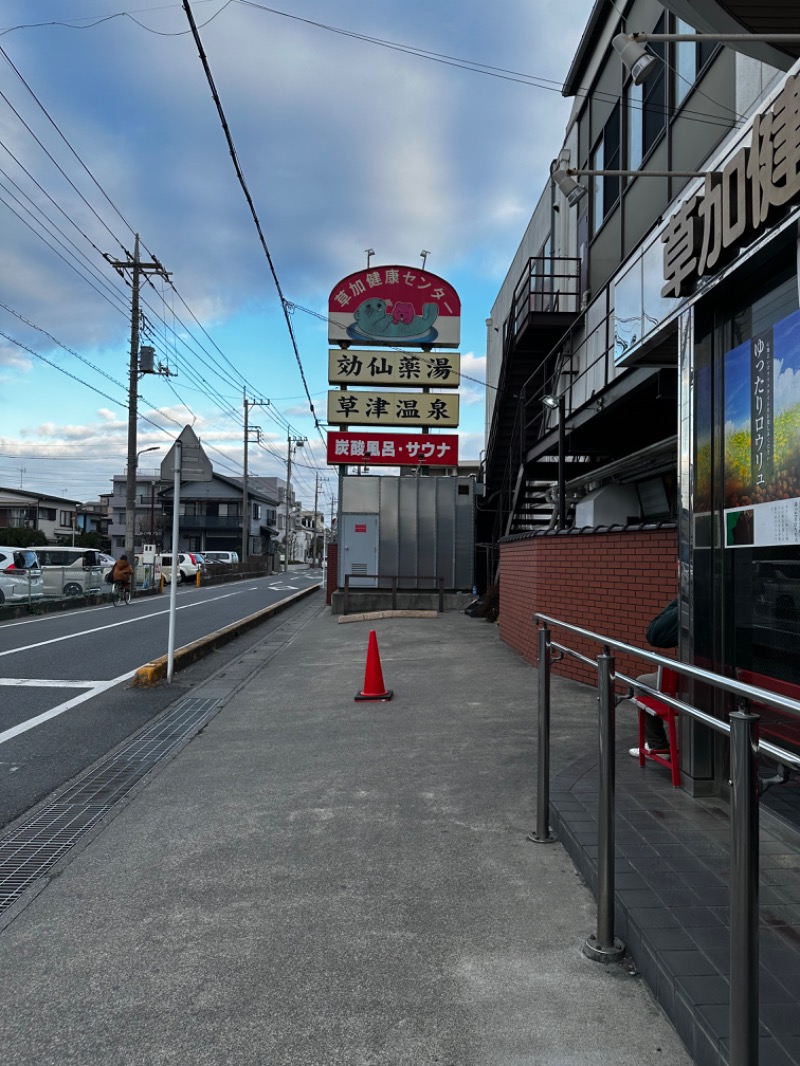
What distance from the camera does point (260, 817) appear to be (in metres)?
4.73

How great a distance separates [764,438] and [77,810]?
15.6ft

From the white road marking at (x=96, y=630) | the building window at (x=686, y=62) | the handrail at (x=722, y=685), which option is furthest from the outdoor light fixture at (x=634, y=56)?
the white road marking at (x=96, y=630)

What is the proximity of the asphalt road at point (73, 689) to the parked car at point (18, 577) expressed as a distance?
2.58 meters

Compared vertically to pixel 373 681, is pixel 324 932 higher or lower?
lower

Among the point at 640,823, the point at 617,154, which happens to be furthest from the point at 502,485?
the point at 640,823

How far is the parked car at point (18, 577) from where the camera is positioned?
68.5ft

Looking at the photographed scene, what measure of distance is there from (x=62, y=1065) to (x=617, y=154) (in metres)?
15.2

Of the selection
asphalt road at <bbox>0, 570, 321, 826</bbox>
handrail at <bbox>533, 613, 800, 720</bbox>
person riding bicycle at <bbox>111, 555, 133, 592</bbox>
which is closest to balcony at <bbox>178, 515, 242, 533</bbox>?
person riding bicycle at <bbox>111, 555, 133, 592</bbox>

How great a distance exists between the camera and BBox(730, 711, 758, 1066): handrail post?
185 cm

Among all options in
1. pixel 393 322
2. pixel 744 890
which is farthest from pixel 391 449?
pixel 744 890

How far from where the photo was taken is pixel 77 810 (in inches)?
198

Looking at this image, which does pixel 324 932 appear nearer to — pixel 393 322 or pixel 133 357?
pixel 393 322

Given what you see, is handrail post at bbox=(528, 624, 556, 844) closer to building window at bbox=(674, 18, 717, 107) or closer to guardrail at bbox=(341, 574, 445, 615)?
building window at bbox=(674, 18, 717, 107)

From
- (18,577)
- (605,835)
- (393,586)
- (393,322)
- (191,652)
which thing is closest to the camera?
(605,835)
